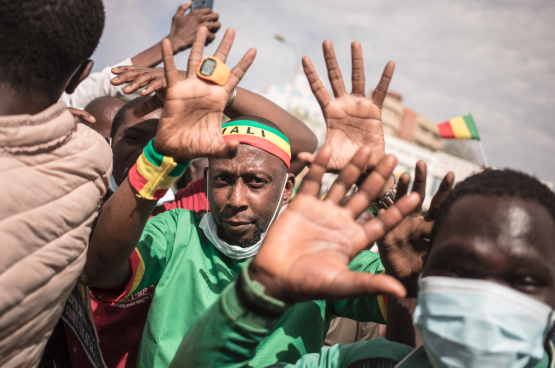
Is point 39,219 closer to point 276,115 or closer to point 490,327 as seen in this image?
point 490,327

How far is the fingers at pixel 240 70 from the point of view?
179 centimetres

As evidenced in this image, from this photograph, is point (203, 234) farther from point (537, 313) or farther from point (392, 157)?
point (537, 313)

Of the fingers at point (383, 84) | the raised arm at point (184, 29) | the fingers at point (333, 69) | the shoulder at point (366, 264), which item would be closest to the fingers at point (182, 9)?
the raised arm at point (184, 29)

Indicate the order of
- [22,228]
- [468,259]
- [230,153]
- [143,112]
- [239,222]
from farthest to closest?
[239,222] < [143,112] < [230,153] < [468,259] < [22,228]

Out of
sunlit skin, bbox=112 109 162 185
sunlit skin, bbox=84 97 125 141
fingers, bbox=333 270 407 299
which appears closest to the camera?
fingers, bbox=333 270 407 299

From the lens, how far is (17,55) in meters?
1.20

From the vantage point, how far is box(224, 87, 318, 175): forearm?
2.95 m

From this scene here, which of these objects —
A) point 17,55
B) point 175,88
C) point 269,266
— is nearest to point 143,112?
point 175,88

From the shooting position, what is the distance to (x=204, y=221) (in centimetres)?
237

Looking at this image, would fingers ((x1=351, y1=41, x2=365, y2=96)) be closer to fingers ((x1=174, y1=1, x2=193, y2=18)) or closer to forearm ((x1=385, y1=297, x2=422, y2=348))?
forearm ((x1=385, y1=297, x2=422, y2=348))

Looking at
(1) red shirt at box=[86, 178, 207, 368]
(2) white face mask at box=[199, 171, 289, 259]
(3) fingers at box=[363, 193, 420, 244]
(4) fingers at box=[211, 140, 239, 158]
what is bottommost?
(1) red shirt at box=[86, 178, 207, 368]

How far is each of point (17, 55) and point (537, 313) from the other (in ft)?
6.09

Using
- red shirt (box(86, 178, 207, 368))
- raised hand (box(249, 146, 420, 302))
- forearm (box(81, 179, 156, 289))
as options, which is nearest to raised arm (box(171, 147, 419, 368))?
raised hand (box(249, 146, 420, 302))

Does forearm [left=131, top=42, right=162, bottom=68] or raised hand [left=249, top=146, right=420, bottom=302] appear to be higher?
forearm [left=131, top=42, right=162, bottom=68]
